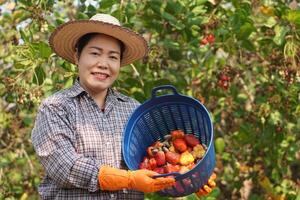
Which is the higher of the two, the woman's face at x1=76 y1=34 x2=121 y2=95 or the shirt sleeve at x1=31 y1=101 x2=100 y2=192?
the woman's face at x1=76 y1=34 x2=121 y2=95

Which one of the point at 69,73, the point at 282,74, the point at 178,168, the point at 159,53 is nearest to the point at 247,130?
the point at 282,74

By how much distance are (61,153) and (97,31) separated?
0.40 m

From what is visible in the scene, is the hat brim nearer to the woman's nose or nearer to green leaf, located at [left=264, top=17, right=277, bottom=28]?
the woman's nose

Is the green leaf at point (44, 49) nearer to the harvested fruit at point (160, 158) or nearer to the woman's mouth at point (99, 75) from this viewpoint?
the woman's mouth at point (99, 75)

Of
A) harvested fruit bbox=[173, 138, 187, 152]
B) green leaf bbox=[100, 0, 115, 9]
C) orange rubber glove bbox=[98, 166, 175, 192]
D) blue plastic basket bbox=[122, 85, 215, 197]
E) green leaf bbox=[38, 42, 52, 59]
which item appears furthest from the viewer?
green leaf bbox=[100, 0, 115, 9]

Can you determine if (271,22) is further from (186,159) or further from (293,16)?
(186,159)

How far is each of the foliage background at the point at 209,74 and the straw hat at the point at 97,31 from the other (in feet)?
1.36

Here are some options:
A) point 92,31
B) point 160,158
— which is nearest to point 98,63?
point 92,31

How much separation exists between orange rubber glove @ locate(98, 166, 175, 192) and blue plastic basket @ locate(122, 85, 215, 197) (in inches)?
4.1

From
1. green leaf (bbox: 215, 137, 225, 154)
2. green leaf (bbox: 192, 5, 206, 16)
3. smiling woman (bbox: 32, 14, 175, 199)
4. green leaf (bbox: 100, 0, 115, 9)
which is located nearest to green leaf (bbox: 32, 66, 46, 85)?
green leaf (bbox: 100, 0, 115, 9)

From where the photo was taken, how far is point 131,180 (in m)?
1.69

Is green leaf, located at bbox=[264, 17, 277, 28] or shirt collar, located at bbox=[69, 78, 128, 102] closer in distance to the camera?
shirt collar, located at bbox=[69, 78, 128, 102]

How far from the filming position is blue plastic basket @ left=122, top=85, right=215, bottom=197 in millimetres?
1847

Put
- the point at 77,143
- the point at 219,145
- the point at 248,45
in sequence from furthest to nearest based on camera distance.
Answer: the point at 219,145 < the point at 248,45 < the point at 77,143
